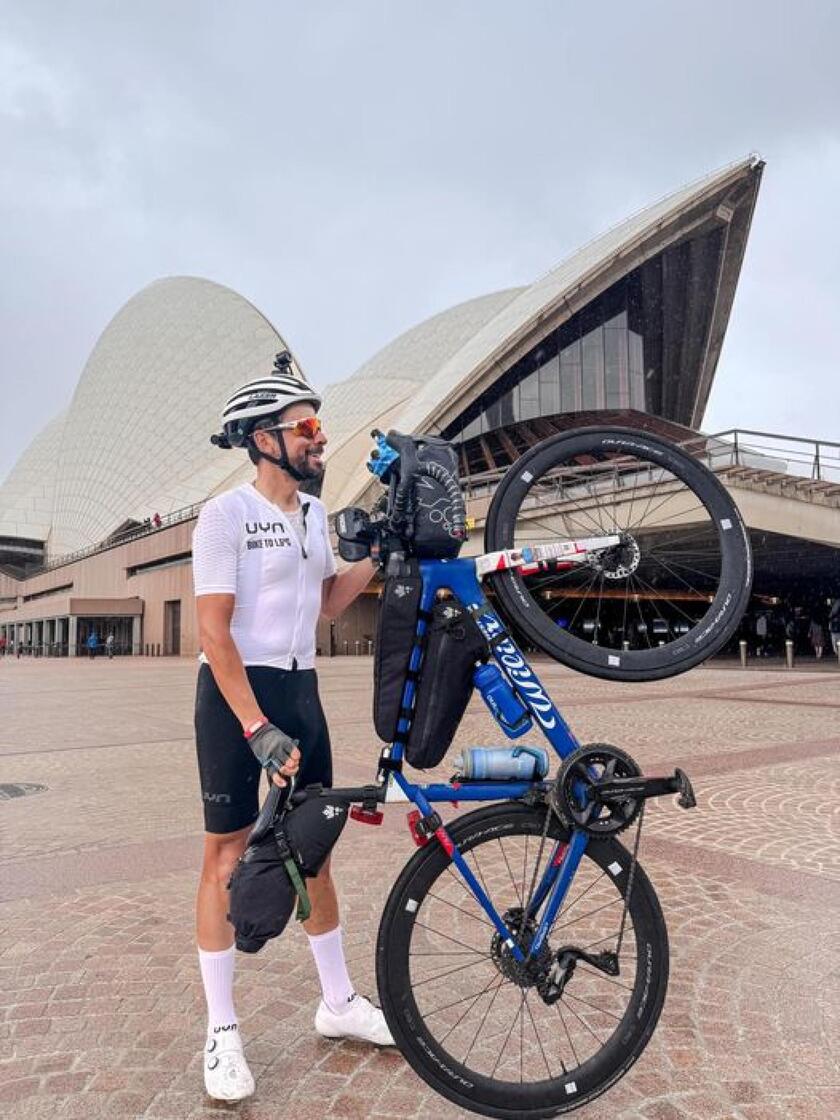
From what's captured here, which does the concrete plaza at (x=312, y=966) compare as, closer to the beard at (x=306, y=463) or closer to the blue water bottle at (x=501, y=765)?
the blue water bottle at (x=501, y=765)

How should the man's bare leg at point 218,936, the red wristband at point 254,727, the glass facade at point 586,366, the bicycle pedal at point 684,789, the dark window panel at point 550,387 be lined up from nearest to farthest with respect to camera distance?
the bicycle pedal at point 684,789 < the red wristband at point 254,727 < the man's bare leg at point 218,936 < the glass facade at point 586,366 < the dark window panel at point 550,387

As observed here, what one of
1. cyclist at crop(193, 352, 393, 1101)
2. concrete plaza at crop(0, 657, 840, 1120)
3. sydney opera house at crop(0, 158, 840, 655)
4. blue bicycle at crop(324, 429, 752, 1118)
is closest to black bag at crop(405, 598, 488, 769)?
blue bicycle at crop(324, 429, 752, 1118)

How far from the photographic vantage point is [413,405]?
42.3 m

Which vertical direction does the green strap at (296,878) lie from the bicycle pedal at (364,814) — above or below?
below

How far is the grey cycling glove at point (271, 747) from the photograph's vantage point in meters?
2.10

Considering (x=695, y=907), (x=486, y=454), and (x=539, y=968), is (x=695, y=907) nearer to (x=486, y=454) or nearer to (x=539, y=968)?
(x=539, y=968)

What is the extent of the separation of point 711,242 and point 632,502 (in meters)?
41.3

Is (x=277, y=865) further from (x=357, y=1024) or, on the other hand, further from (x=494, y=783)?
(x=357, y=1024)

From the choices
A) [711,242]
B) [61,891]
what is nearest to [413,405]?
[711,242]

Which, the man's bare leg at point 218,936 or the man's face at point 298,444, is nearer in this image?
the man's bare leg at point 218,936

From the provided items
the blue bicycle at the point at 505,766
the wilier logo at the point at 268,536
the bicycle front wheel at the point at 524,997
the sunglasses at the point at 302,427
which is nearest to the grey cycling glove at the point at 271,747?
the blue bicycle at the point at 505,766

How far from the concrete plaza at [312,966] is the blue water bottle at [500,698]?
1053 mm

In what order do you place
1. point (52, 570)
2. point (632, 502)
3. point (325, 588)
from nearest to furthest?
point (325, 588) → point (632, 502) → point (52, 570)

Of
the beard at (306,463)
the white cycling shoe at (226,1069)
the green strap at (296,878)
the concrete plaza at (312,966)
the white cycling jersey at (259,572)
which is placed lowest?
the concrete plaza at (312,966)
